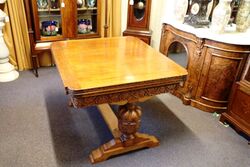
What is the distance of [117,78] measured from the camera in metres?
1.56

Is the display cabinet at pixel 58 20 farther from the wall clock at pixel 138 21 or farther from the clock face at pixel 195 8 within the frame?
the clock face at pixel 195 8

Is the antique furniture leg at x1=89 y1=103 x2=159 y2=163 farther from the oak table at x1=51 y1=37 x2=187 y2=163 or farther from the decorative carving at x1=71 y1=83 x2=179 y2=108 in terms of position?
the decorative carving at x1=71 y1=83 x2=179 y2=108

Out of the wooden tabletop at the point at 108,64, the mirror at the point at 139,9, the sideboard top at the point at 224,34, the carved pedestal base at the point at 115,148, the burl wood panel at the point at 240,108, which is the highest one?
the mirror at the point at 139,9

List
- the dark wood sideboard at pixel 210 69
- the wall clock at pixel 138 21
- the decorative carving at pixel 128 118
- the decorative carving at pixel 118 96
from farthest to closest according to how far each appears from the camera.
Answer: the wall clock at pixel 138 21 < the dark wood sideboard at pixel 210 69 < the decorative carving at pixel 128 118 < the decorative carving at pixel 118 96

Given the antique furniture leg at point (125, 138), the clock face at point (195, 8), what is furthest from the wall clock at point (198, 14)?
the antique furniture leg at point (125, 138)

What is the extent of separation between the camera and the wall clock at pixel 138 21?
10.6 feet

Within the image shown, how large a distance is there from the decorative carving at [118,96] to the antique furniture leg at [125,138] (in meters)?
0.19

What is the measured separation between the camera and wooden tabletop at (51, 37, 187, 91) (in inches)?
60.2

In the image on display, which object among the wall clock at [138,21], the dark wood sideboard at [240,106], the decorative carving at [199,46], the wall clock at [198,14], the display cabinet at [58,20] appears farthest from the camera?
the wall clock at [138,21]

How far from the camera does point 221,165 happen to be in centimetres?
190

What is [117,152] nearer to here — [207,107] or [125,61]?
[125,61]

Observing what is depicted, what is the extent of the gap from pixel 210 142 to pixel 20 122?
6.02 ft

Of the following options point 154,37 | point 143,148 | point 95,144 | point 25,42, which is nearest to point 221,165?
point 143,148

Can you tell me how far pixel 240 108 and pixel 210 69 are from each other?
1.57 feet
